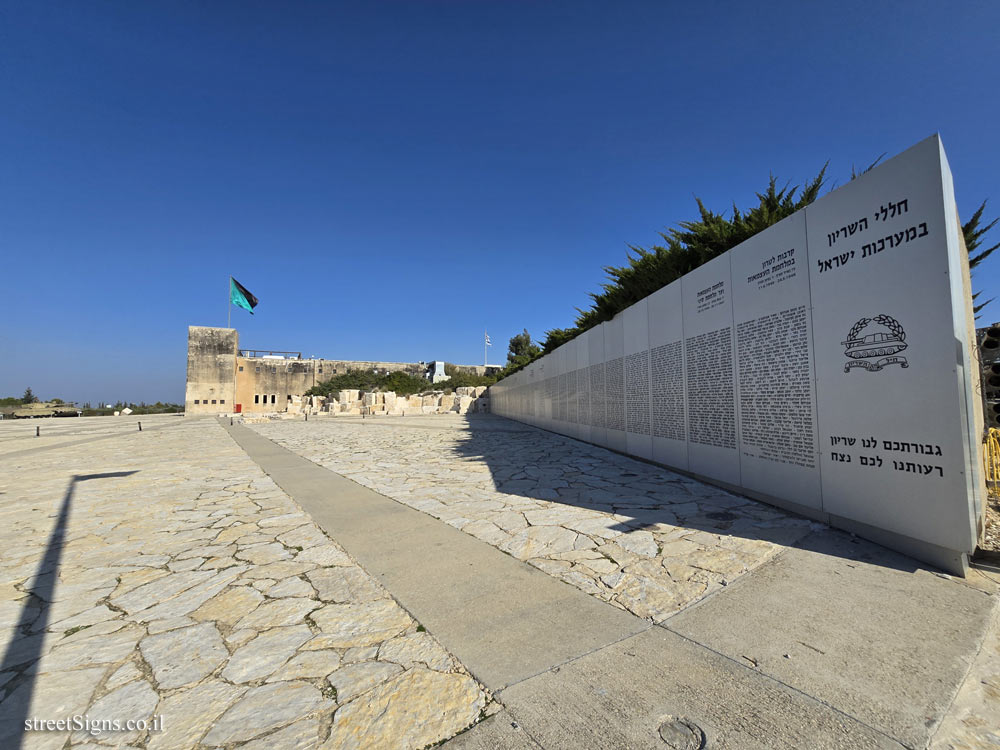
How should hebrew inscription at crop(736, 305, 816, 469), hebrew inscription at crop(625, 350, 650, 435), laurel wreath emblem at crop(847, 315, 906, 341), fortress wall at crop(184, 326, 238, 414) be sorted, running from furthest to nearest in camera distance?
fortress wall at crop(184, 326, 238, 414)
hebrew inscription at crop(625, 350, 650, 435)
hebrew inscription at crop(736, 305, 816, 469)
laurel wreath emblem at crop(847, 315, 906, 341)

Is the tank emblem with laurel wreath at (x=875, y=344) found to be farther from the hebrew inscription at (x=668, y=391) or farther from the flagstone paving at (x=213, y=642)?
the flagstone paving at (x=213, y=642)

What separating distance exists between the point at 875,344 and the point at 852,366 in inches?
10.5

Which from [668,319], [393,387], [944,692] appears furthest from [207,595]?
[393,387]

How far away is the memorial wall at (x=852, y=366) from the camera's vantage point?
3.01 m

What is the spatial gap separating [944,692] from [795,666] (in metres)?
0.52

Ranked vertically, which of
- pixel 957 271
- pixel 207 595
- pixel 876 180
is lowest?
pixel 207 595

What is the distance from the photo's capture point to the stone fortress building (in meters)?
38.0

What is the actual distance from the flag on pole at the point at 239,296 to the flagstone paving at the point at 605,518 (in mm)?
37673

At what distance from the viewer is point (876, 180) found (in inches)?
138

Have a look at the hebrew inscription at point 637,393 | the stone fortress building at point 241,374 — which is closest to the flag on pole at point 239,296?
the stone fortress building at point 241,374

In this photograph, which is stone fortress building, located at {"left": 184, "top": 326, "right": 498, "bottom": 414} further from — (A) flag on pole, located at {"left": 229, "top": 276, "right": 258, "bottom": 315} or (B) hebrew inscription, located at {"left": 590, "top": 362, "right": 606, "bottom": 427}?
(B) hebrew inscription, located at {"left": 590, "top": 362, "right": 606, "bottom": 427}

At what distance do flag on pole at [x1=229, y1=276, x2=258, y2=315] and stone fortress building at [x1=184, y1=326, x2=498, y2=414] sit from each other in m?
2.61

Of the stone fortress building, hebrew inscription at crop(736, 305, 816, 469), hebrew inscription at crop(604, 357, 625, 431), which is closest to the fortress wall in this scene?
the stone fortress building

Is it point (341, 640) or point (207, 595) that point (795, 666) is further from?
point (207, 595)
